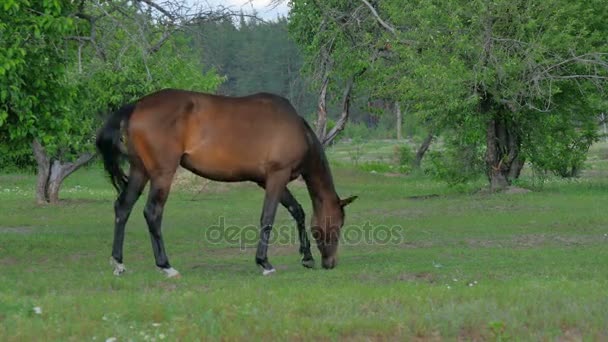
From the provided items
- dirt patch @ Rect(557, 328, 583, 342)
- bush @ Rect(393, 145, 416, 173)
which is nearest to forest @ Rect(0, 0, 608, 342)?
dirt patch @ Rect(557, 328, 583, 342)

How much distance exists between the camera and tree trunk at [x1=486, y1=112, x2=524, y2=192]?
29031mm

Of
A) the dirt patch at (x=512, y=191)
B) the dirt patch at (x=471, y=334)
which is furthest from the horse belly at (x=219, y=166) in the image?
the dirt patch at (x=512, y=191)

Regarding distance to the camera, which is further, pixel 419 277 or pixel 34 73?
pixel 34 73

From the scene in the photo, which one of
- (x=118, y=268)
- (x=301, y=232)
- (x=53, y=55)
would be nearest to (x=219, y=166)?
(x=301, y=232)

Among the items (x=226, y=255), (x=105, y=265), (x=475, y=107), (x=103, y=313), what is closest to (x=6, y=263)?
(x=105, y=265)

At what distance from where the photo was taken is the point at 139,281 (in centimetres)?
1102

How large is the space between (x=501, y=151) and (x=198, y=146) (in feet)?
62.3

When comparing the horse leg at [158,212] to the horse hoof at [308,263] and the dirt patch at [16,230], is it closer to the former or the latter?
the horse hoof at [308,263]

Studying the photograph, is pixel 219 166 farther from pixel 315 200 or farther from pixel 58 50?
pixel 58 50

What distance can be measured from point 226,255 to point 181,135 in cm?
407

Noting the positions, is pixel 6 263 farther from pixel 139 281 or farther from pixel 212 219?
pixel 212 219

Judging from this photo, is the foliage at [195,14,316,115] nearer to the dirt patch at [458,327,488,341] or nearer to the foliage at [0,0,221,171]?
the foliage at [0,0,221,171]

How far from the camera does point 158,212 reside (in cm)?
1191

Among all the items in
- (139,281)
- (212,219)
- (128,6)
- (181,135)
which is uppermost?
(128,6)
